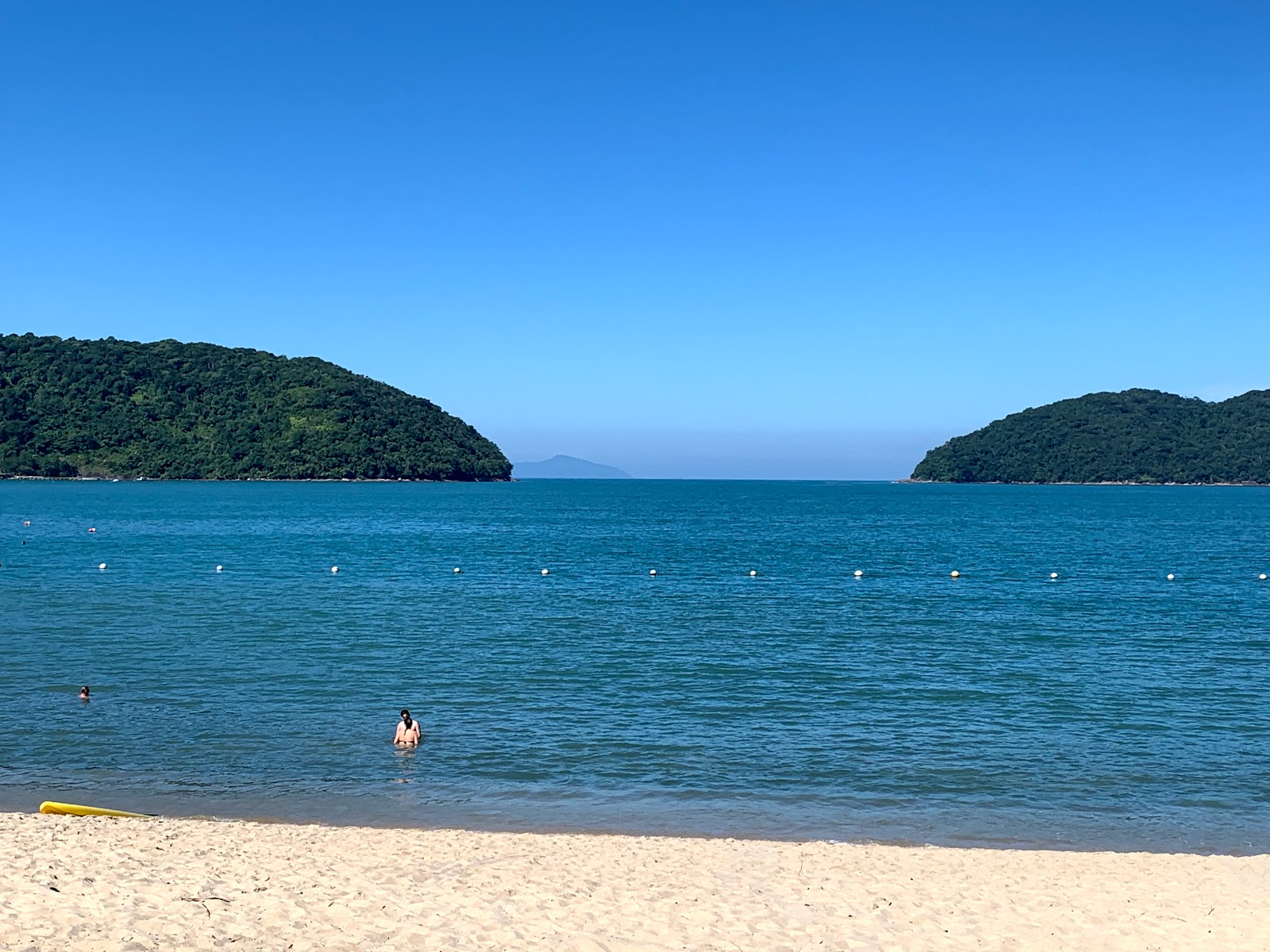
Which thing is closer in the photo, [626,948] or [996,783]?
[626,948]

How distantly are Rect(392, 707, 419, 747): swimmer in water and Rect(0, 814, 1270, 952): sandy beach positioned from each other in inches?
233

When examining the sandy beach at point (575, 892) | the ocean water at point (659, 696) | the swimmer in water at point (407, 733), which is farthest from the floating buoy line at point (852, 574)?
the sandy beach at point (575, 892)

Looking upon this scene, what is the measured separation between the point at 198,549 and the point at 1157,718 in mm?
67759

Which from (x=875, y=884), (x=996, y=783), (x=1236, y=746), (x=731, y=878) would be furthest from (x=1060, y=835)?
→ (x=1236, y=746)

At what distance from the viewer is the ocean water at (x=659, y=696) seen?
794 inches

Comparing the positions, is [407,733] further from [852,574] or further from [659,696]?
[852,574]

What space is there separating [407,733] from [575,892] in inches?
412

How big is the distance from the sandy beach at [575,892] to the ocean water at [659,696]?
188 centimetres

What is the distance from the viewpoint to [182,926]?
39.4ft

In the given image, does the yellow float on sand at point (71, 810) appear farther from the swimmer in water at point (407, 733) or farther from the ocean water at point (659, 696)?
the swimmer in water at point (407, 733)

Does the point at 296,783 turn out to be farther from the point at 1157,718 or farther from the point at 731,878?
the point at 1157,718

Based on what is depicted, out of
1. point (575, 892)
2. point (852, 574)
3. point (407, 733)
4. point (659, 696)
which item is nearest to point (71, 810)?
point (407, 733)

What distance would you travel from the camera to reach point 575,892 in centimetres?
1445

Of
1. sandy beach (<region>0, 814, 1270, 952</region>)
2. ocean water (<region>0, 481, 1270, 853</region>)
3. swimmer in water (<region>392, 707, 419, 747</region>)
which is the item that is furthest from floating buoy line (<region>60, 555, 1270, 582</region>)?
sandy beach (<region>0, 814, 1270, 952</region>)
